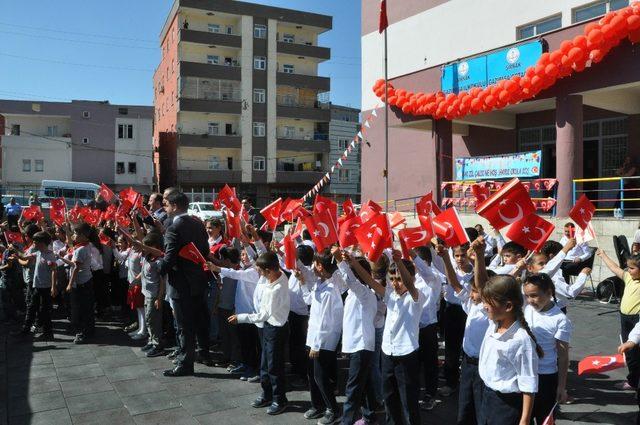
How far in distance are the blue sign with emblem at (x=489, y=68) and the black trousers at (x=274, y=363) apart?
37.2 ft

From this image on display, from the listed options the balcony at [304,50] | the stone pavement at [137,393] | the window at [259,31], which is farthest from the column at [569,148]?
the window at [259,31]

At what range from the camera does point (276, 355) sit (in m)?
4.86

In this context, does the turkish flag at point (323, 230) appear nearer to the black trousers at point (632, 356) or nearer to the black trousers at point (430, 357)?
the black trousers at point (430, 357)

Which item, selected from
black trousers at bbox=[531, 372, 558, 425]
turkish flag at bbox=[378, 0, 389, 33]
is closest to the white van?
turkish flag at bbox=[378, 0, 389, 33]

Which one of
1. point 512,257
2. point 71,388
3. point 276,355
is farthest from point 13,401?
point 512,257

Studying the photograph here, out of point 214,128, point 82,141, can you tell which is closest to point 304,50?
point 214,128

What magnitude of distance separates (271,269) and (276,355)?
80 cm

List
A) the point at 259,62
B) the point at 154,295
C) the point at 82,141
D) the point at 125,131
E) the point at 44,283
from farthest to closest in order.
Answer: the point at 125,131 → the point at 82,141 → the point at 259,62 → the point at 44,283 → the point at 154,295

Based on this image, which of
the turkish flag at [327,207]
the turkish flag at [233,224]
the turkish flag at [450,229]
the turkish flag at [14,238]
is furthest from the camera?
the turkish flag at [14,238]

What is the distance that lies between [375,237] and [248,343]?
8.04 feet

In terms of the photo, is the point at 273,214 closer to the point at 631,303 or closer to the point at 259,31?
the point at 631,303

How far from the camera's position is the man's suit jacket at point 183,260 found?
18.7 ft

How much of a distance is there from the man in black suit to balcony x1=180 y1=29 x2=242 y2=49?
35.0 m

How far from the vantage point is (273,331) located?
4.89m
